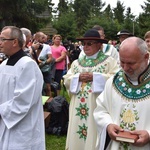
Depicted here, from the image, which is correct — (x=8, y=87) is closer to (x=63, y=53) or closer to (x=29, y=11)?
(x=63, y=53)

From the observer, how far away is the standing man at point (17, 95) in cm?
340

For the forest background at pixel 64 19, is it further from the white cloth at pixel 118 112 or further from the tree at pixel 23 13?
the white cloth at pixel 118 112

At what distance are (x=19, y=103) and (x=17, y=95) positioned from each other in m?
0.09

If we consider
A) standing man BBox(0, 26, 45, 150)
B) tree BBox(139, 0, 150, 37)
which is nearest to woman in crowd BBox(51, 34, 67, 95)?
standing man BBox(0, 26, 45, 150)

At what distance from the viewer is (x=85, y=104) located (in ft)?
14.5

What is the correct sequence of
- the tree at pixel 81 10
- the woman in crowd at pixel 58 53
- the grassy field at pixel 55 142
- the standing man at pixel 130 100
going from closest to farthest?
the standing man at pixel 130 100
the grassy field at pixel 55 142
the woman in crowd at pixel 58 53
the tree at pixel 81 10

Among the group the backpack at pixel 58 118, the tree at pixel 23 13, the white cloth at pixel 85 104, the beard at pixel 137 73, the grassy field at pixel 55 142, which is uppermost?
the tree at pixel 23 13

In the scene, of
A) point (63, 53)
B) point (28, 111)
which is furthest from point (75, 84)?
point (63, 53)

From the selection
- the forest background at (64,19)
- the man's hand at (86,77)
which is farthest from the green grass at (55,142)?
the forest background at (64,19)

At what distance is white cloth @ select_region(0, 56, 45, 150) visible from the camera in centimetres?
339

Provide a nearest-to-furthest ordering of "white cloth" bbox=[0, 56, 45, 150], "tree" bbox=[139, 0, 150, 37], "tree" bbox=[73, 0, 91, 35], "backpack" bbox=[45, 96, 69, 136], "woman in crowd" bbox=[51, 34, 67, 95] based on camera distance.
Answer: "white cloth" bbox=[0, 56, 45, 150] < "backpack" bbox=[45, 96, 69, 136] < "woman in crowd" bbox=[51, 34, 67, 95] < "tree" bbox=[139, 0, 150, 37] < "tree" bbox=[73, 0, 91, 35]

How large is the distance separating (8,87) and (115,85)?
1170mm

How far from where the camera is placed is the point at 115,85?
116 inches

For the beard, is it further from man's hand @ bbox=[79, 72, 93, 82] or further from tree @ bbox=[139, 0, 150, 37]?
tree @ bbox=[139, 0, 150, 37]
